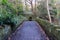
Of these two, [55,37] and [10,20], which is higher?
[10,20]

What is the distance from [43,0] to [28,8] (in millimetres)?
5151

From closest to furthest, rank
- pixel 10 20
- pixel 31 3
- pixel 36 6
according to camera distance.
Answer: pixel 10 20
pixel 36 6
pixel 31 3

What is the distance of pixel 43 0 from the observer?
64.4 ft

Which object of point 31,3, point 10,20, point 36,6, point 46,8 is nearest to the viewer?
point 10,20

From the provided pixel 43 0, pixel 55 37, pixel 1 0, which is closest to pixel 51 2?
pixel 43 0

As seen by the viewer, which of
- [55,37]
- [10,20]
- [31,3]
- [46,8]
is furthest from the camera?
[31,3]

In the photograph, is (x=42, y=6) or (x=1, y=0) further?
(x=42, y=6)

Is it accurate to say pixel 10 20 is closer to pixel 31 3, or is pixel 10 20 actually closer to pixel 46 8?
pixel 46 8

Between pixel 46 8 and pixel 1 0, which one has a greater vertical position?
pixel 1 0

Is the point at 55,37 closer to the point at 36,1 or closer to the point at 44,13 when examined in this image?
the point at 44,13

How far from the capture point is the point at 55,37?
8.02 metres

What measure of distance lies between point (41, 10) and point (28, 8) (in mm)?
4952

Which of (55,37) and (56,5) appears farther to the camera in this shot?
(56,5)

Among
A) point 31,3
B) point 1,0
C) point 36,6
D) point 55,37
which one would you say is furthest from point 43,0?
point 55,37
